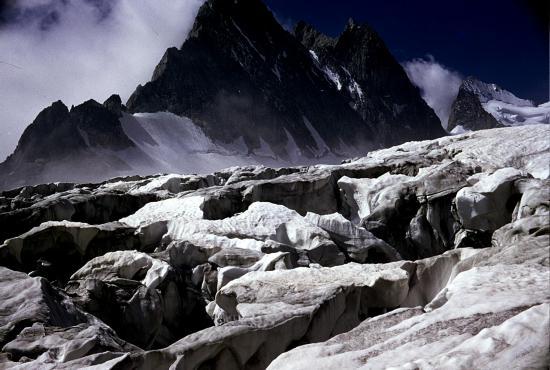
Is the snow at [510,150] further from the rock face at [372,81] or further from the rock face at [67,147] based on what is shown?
the rock face at [372,81]

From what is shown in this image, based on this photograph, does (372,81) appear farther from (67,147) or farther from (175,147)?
(67,147)

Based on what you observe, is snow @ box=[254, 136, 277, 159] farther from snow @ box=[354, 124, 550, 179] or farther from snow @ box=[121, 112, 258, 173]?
snow @ box=[354, 124, 550, 179]

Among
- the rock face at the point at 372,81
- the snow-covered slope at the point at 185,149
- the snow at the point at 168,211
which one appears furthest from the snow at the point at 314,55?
the snow at the point at 168,211

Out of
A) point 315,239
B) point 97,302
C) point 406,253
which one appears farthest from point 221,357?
point 406,253

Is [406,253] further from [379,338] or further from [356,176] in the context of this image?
[379,338]

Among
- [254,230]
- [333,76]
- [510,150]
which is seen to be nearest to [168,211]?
[254,230]

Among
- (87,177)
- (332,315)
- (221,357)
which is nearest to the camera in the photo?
(221,357)
